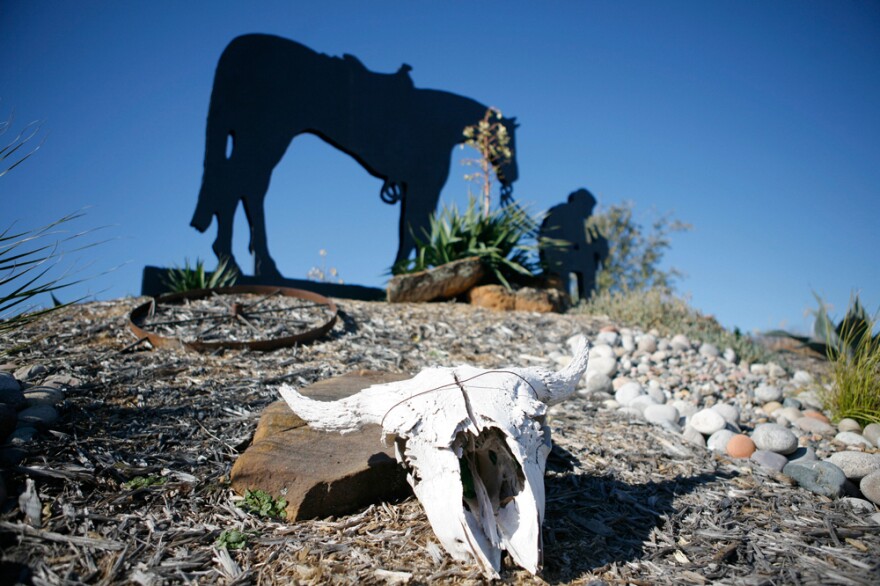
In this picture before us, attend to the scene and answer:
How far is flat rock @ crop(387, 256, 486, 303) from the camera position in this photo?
7211 mm

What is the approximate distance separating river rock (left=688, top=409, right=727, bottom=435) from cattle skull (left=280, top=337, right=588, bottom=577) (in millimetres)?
2304

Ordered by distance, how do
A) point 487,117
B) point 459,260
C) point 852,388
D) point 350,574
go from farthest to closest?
point 487,117 → point 459,260 → point 852,388 → point 350,574

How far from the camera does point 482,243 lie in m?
7.95

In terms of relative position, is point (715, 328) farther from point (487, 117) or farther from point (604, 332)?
point (487, 117)

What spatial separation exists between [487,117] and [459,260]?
379cm

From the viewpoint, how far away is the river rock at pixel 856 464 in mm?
3281

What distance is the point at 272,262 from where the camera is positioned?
7.79m

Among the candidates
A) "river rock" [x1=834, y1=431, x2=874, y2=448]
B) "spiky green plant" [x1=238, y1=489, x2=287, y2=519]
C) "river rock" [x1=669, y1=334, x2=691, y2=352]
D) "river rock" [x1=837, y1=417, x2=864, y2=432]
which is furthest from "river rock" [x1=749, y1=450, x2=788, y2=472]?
"spiky green plant" [x1=238, y1=489, x2=287, y2=519]

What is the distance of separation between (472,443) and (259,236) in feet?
21.2

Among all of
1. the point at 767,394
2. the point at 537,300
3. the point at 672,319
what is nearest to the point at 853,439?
the point at 767,394

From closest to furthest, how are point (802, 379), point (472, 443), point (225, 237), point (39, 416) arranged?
point (472, 443)
point (39, 416)
point (802, 379)
point (225, 237)

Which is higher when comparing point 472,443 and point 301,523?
A: point 472,443

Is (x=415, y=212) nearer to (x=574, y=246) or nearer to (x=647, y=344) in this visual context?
(x=574, y=246)

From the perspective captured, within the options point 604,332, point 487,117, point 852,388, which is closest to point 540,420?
point 852,388
